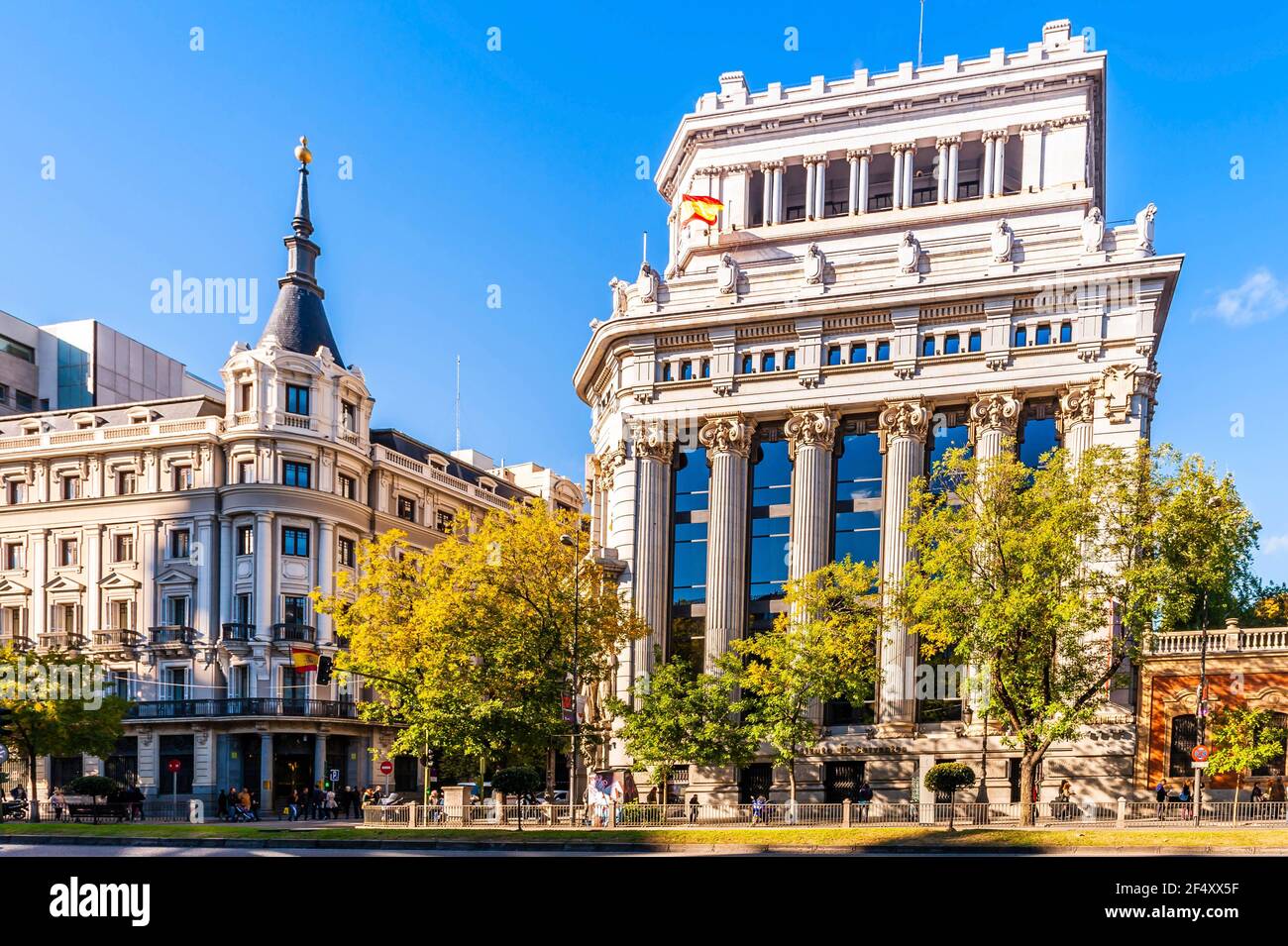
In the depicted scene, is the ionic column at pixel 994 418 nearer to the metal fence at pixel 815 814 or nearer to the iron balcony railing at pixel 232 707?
the metal fence at pixel 815 814

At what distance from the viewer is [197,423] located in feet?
258

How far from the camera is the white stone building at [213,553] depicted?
7512 centimetres

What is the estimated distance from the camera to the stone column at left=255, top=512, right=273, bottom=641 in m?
75.2

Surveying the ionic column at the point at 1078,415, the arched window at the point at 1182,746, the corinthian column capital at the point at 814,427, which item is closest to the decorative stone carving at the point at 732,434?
the corinthian column capital at the point at 814,427

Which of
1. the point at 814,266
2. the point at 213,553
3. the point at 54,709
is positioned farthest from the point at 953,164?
the point at 54,709

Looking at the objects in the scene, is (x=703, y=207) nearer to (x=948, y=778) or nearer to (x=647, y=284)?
(x=647, y=284)

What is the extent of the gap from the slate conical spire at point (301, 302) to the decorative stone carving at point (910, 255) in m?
37.6

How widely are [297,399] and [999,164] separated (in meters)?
42.2

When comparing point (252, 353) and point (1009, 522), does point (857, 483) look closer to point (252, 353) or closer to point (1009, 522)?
point (1009, 522)

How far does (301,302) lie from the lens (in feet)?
270
